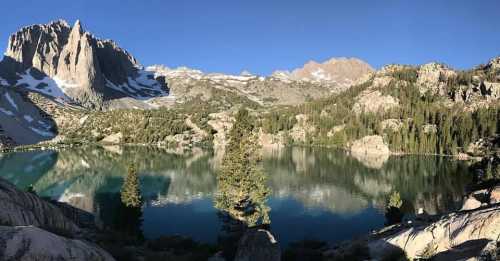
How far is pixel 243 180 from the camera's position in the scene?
150ft

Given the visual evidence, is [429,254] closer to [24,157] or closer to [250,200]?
[250,200]

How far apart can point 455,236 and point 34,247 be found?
1940 centimetres

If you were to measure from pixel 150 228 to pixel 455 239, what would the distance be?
49734 mm

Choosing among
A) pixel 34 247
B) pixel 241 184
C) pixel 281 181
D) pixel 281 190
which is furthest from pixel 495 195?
pixel 281 181

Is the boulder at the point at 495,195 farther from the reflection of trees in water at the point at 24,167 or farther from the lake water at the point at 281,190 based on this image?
the reflection of trees in water at the point at 24,167

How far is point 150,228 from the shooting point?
196 ft

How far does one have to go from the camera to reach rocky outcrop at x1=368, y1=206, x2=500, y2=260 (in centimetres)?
1720

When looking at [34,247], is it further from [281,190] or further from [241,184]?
[281,190]

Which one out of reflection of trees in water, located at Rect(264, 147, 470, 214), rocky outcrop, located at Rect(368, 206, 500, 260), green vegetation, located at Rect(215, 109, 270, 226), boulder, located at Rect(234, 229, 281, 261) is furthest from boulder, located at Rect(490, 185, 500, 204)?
boulder, located at Rect(234, 229, 281, 261)

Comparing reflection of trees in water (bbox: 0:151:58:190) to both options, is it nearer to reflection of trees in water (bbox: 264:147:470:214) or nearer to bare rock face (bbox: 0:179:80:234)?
reflection of trees in water (bbox: 264:147:470:214)

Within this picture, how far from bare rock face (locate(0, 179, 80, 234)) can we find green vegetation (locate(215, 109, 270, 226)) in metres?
22.1

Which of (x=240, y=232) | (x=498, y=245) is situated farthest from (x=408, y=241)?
(x=240, y=232)

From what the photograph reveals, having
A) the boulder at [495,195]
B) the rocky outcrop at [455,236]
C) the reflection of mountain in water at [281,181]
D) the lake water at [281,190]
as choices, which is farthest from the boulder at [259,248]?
the reflection of mountain in water at [281,181]

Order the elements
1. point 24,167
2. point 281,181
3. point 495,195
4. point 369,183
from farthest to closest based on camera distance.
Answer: point 24,167, point 281,181, point 369,183, point 495,195
